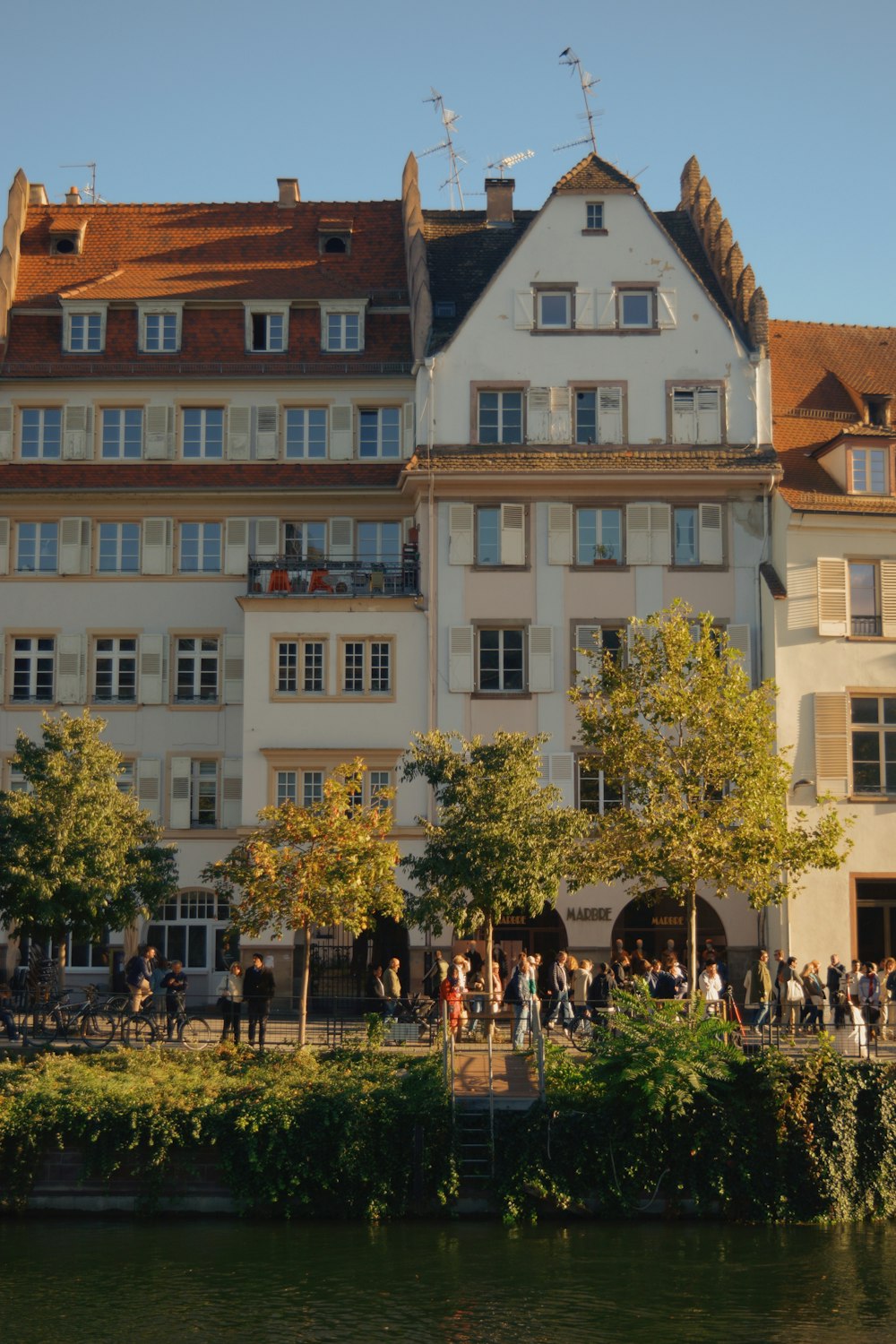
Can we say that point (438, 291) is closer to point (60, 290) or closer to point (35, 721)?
point (60, 290)

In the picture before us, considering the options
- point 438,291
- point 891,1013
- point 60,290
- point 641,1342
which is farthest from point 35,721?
point 641,1342

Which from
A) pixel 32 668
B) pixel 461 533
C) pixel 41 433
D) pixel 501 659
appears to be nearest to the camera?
pixel 501 659

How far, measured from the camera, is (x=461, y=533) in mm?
42906

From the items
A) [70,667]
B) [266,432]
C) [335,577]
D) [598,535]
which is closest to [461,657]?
[335,577]

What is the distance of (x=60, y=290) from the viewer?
157 ft

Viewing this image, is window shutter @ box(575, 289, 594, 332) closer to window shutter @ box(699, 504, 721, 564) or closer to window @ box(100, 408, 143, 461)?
window shutter @ box(699, 504, 721, 564)

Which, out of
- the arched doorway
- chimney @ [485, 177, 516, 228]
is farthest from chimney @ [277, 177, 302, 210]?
the arched doorway

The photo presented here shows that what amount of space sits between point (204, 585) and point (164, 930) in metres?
8.50

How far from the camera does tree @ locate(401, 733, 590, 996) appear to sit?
35.2 meters

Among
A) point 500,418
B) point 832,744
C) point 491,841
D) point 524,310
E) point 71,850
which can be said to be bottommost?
point 71,850

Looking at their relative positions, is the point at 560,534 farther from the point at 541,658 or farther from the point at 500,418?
the point at 500,418

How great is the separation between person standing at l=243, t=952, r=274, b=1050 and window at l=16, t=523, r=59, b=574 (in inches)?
597

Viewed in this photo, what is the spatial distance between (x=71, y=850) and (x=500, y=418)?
50.0ft

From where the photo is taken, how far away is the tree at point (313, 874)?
3328cm
